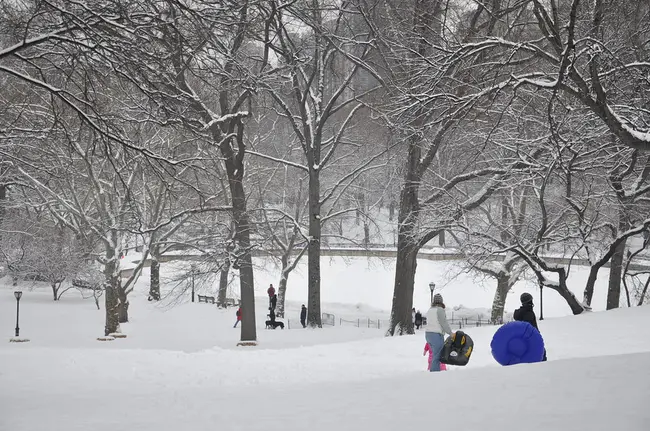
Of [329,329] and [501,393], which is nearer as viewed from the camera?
[501,393]

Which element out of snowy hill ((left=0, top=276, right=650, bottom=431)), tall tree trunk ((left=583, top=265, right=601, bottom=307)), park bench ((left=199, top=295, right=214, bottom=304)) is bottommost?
park bench ((left=199, top=295, right=214, bottom=304))

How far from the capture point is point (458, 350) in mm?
9734

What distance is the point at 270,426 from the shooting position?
6258 millimetres

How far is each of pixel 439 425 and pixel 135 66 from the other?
5.47m

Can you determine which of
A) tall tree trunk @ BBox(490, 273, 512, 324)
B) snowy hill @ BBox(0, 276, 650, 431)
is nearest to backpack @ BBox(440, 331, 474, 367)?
snowy hill @ BBox(0, 276, 650, 431)

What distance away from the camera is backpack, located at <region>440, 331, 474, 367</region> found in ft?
31.8

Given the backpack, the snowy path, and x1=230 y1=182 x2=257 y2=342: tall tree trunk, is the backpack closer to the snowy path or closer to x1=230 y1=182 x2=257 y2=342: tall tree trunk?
the snowy path

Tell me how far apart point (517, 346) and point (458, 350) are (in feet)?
3.66

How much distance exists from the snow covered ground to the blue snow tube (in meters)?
0.33

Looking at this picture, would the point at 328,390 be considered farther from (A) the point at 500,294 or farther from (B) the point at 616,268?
(A) the point at 500,294

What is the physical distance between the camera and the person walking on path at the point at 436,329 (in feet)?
36.6

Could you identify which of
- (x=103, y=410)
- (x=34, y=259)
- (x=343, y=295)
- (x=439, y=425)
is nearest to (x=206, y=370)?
(x=103, y=410)

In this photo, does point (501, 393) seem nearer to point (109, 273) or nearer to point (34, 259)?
point (109, 273)

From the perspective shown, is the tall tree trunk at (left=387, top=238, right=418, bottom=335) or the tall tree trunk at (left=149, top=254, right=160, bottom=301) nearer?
the tall tree trunk at (left=387, top=238, right=418, bottom=335)
